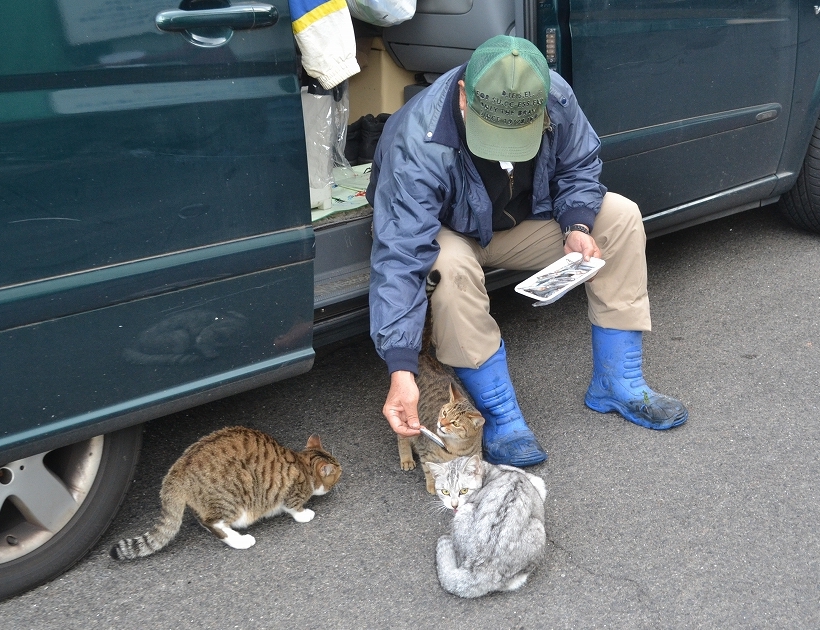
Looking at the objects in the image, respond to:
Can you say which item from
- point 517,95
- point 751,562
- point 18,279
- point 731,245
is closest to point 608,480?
point 751,562

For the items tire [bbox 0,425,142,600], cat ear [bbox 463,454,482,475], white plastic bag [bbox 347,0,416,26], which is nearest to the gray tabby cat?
cat ear [bbox 463,454,482,475]

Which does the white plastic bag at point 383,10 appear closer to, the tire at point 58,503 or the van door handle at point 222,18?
the van door handle at point 222,18

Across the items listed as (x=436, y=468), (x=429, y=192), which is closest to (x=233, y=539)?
(x=436, y=468)

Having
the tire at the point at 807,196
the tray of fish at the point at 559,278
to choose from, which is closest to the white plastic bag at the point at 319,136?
the tray of fish at the point at 559,278

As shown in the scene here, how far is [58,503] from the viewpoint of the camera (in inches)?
90.5

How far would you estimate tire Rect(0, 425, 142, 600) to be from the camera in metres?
2.24

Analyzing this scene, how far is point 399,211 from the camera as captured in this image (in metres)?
2.62

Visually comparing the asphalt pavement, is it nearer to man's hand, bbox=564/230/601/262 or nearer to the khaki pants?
the khaki pants

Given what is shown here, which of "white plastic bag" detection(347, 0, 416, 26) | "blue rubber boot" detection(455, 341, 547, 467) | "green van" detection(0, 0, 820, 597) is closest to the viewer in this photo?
"green van" detection(0, 0, 820, 597)

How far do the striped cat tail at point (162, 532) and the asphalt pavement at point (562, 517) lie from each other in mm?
55

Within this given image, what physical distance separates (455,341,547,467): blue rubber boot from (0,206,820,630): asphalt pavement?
93 millimetres

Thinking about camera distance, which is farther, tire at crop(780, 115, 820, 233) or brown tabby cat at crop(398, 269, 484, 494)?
tire at crop(780, 115, 820, 233)

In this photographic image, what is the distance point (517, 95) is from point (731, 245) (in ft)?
9.17

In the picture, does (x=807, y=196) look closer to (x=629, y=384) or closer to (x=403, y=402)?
(x=629, y=384)
